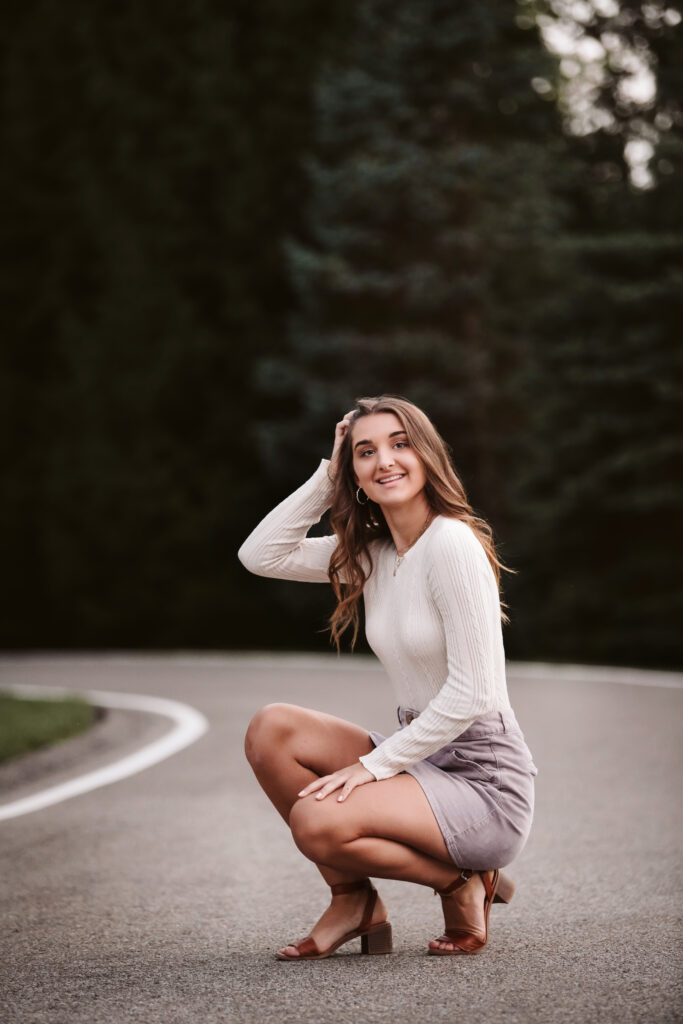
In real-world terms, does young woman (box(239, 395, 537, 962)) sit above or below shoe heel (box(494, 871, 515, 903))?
above

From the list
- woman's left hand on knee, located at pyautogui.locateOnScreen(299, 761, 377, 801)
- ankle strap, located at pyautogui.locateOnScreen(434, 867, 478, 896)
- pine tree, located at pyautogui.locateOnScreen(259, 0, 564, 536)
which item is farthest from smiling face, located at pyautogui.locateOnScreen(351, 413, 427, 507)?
pine tree, located at pyautogui.locateOnScreen(259, 0, 564, 536)

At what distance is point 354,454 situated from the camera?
4793 millimetres

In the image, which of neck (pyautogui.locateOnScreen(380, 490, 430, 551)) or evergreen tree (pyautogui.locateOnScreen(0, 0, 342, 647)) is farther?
evergreen tree (pyautogui.locateOnScreen(0, 0, 342, 647))

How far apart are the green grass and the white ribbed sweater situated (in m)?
5.44

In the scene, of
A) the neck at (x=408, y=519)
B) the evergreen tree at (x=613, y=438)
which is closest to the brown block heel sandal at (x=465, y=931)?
the neck at (x=408, y=519)

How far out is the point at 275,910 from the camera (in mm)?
5281

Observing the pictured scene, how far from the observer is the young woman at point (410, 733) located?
4305 millimetres

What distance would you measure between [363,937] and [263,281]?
77.3ft

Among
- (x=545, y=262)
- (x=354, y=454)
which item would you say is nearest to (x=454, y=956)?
(x=354, y=454)

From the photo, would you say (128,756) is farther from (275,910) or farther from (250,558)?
(250,558)

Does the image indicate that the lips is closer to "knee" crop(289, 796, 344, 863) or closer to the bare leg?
the bare leg

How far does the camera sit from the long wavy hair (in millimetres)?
4656

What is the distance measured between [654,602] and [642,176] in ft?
20.4

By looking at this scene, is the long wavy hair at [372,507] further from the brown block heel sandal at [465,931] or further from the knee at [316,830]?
the brown block heel sandal at [465,931]
